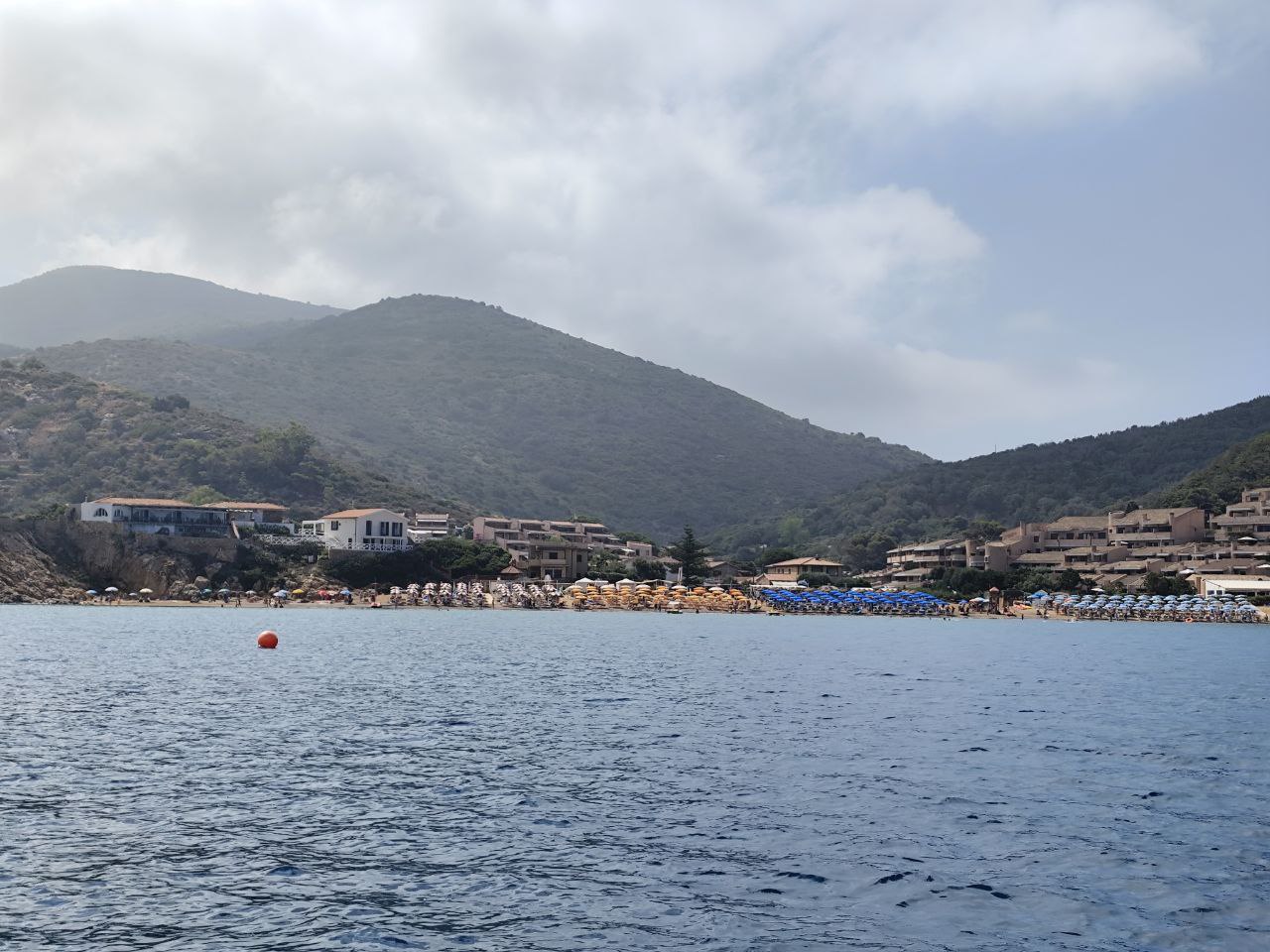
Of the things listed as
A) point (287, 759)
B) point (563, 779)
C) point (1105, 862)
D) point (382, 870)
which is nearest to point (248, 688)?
point (287, 759)

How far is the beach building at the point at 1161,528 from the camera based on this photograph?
15650 cm

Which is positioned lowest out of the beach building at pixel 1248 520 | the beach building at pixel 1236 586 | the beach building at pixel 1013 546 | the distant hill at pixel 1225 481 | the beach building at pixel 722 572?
the beach building at pixel 1236 586

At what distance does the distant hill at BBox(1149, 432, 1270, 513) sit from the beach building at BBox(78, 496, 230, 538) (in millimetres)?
132812

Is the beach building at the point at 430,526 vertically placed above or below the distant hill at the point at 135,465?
below

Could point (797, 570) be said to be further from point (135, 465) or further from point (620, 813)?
point (620, 813)

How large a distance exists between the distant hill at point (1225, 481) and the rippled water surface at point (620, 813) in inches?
5181

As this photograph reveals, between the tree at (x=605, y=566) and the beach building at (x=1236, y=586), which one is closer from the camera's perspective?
the beach building at (x=1236, y=586)

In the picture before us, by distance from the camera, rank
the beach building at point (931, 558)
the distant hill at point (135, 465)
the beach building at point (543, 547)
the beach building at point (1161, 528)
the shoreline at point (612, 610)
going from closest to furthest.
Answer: the shoreline at point (612, 610)
the beach building at point (1161, 528)
the beach building at point (543, 547)
the beach building at point (931, 558)
the distant hill at point (135, 465)

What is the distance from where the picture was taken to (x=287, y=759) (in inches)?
1091

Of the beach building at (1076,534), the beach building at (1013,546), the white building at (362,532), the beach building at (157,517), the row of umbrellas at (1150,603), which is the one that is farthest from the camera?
the beach building at (1076,534)

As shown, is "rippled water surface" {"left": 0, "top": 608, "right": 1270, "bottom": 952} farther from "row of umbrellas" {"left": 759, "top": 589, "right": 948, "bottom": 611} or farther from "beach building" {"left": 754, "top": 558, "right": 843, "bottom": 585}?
"beach building" {"left": 754, "top": 558, "right": 843, "bottom": 585}

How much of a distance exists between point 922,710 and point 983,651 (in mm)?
37559

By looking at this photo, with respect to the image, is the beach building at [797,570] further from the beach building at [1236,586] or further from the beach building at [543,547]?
the beach building at [1236,586]

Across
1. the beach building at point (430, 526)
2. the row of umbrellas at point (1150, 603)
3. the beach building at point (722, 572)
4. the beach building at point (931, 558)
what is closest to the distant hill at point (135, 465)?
the beach building at point (430, 526)
